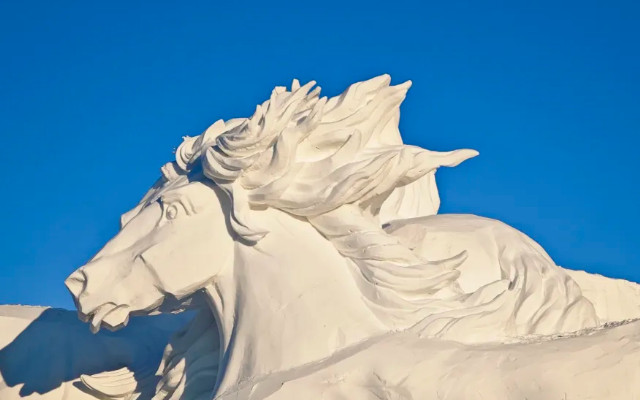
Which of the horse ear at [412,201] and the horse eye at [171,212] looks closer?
the horse eye at [171,212]

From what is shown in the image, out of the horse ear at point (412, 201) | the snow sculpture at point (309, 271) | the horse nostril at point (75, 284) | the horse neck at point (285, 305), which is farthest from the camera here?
the horse ear at point (412, 201)

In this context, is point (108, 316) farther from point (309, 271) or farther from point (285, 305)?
point (309, 271)

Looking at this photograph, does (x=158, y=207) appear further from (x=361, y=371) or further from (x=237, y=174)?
(x=361, y=371)

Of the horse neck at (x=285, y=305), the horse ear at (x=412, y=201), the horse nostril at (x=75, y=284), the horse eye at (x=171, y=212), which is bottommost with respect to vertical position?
the horse neck at (x=285, y=305)

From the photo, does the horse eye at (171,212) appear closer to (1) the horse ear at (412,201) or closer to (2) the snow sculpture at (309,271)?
(2) the snow sculpture at (309,271)

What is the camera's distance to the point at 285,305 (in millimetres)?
3973

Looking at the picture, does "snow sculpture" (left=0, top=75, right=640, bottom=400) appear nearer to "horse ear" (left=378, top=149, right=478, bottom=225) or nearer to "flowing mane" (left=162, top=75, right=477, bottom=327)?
"flowing mane" (left=162, top=75, right=477, bottom=327)

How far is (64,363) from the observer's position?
5594 millimetres

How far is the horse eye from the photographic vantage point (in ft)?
13.4

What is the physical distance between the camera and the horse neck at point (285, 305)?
3.90 m

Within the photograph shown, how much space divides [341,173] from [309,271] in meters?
0.46

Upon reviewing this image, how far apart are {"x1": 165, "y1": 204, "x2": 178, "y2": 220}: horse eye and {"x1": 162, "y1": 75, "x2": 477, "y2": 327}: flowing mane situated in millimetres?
214

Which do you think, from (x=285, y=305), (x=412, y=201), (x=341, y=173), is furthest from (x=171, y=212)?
(x=412, y=201)

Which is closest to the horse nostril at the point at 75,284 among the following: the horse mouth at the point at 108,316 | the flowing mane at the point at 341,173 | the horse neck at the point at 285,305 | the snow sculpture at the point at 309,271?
the snow sculpture at the point at 309,271
